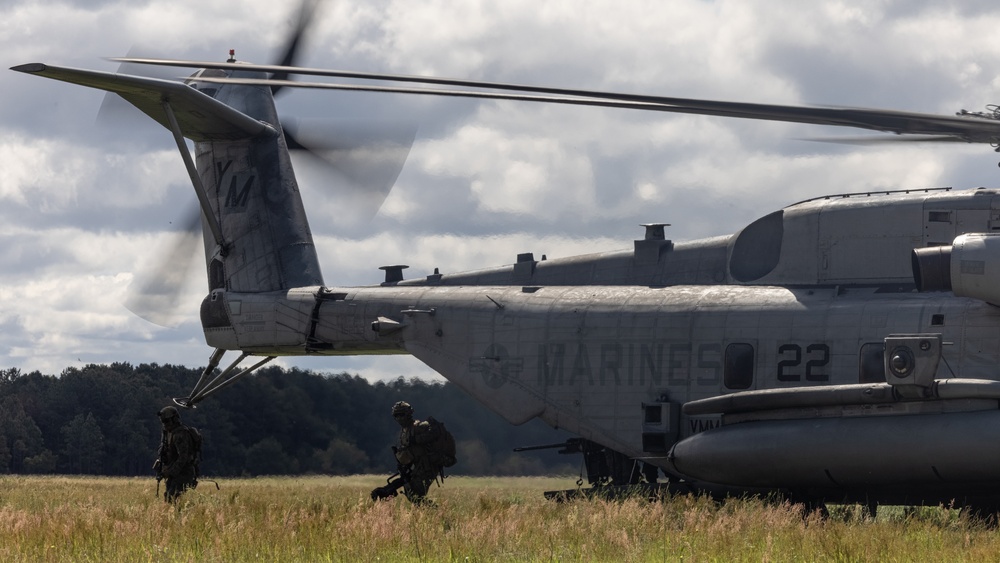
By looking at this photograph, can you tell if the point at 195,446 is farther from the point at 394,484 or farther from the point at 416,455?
the point at 416,455

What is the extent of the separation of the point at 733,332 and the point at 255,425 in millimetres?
21062

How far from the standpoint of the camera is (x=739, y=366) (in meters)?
14.3

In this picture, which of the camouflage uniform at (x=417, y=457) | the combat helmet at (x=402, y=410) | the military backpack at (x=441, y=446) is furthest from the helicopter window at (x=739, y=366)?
the combat helmet at (x=402, y=410)

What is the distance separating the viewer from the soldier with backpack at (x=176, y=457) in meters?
14.6

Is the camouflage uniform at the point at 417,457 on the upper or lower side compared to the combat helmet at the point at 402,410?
lower

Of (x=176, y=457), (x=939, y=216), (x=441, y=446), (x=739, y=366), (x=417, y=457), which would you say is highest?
(x=939, y=216)

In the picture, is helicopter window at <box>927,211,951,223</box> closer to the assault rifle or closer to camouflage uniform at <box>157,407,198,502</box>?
the assault rifle

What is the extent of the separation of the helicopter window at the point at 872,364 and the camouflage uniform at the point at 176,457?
8.14 meters

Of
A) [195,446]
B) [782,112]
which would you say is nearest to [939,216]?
[782,112]

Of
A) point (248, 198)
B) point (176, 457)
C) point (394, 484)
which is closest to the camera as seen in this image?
point (394, 484)

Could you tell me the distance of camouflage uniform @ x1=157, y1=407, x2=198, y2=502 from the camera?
14.6 metres

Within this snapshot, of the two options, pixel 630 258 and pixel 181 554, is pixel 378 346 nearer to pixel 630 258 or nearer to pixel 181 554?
pixel 630 258

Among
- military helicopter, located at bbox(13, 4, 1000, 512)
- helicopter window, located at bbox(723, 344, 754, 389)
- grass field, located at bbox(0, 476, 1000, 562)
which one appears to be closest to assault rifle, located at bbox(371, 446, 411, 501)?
military helicopter, located at bbox(13, 4, 1000, 512)

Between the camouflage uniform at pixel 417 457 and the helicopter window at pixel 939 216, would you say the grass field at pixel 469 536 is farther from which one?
the helicopter window at pixel 939 216
